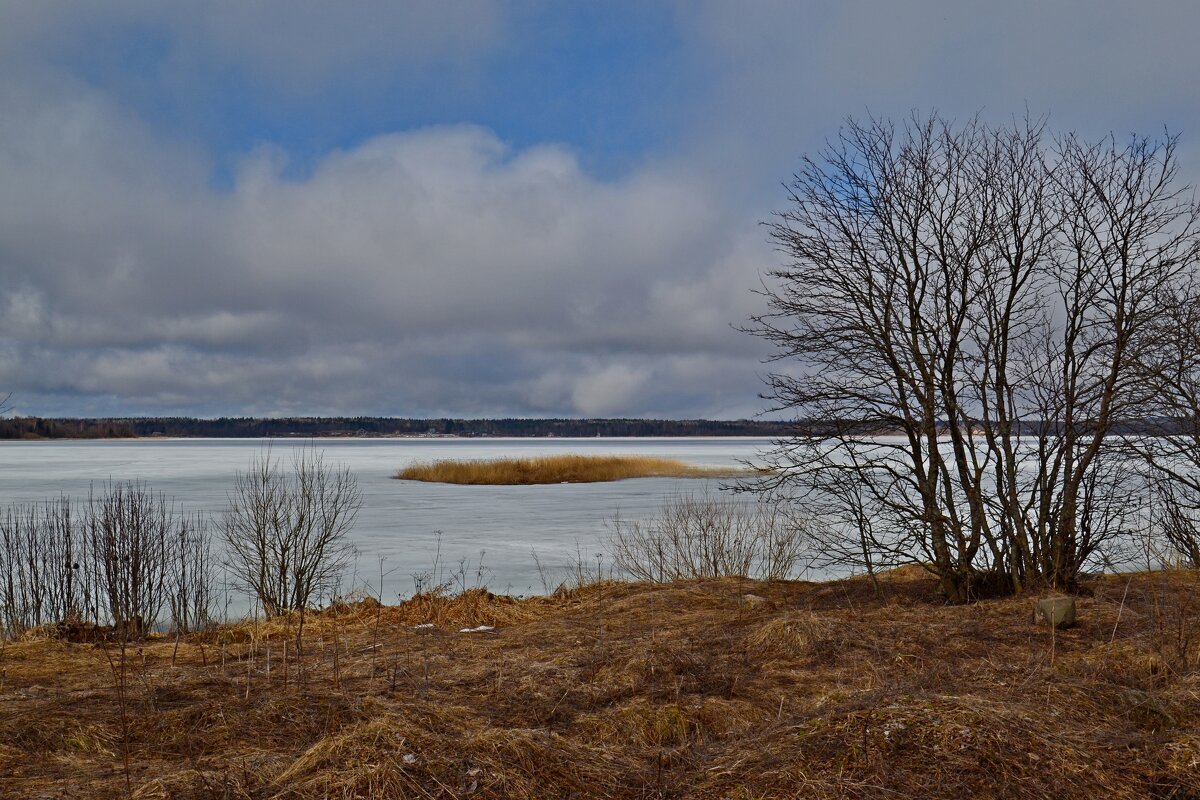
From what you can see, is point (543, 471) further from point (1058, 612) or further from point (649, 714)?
point (649, 714)

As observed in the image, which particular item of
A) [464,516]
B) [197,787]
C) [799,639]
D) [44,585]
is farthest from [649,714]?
[464,516]

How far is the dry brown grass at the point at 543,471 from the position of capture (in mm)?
44781

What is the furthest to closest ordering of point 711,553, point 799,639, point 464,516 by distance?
point 464,516, point 711,553, point 799,639

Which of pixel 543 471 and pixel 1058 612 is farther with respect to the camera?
pixel 543 471

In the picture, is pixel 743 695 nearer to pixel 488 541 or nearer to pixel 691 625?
pixel 691 625

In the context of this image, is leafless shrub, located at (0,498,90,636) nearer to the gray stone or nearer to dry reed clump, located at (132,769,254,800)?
dry reed clump, located at (132,769,254,800)

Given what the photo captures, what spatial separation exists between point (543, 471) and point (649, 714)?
40.8 metres

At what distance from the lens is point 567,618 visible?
424 inches

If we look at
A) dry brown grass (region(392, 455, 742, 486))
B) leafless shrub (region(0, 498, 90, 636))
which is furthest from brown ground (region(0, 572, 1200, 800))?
dry brown grass (region(392, 455, 742, 486))

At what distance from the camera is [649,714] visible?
5746 millimetres

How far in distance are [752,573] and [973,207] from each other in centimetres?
1050

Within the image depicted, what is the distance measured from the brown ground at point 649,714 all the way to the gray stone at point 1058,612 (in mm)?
150

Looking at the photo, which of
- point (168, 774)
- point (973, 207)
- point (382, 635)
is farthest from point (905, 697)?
point (973, 207)

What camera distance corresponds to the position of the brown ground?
171 inches
